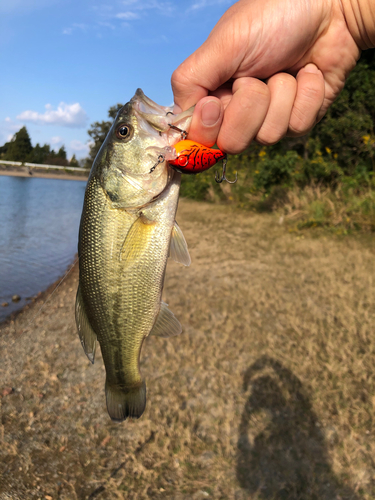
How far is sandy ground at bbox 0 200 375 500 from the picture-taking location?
2619 mm

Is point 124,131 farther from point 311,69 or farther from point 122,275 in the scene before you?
point 311,69

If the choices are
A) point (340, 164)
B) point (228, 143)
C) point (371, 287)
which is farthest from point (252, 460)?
point (340, 164)

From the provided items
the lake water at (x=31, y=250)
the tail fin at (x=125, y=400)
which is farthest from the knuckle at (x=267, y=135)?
the lake water at (x=31, y=250)

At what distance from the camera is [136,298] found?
1712 mm

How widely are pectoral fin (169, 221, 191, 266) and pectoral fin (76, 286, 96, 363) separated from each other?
51cm

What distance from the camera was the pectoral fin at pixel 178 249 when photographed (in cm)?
180

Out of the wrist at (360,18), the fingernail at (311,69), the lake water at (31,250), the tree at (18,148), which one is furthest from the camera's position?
the tree at (18,148)

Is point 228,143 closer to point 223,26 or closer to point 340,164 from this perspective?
point 223,26

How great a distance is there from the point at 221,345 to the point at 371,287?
297 cm

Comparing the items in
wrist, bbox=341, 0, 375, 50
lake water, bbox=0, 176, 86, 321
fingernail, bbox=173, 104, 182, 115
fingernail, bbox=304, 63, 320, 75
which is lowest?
lake water, bbox=0, 176, 86, 321

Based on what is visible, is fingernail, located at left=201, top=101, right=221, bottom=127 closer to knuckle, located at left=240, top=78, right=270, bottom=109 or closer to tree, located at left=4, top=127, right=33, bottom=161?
knuckle, located at left=240, top=78, right=270, bottom=109

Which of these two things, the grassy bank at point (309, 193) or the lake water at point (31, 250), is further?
the grassy bank at point (309, 193)

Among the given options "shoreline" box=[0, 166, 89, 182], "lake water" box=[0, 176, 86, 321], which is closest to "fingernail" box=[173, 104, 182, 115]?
"lake water" box=[0, 176, 86, 321]

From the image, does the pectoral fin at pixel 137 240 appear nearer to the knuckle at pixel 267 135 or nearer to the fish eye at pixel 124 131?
the fish eye at pixel 124 131
